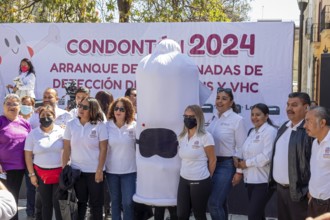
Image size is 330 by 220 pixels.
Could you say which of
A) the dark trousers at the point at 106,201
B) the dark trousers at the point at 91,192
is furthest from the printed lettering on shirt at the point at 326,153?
the dark trousers at the point at 106,201

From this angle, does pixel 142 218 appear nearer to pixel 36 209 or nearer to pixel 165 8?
pixel 36 209

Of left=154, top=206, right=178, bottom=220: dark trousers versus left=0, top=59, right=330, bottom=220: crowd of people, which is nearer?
left=0, top=59, right=330, bottom=220: crowd of people

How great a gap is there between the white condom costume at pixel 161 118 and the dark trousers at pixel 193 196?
0.51 feet

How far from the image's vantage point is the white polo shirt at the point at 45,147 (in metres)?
6.20

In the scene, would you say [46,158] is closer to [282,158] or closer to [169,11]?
[282,158]

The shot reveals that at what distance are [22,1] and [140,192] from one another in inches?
434

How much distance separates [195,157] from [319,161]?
132 cm

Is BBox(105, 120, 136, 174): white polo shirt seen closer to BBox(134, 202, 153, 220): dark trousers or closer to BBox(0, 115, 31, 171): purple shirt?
BBox(134, 202, 153, 220): dark trousers

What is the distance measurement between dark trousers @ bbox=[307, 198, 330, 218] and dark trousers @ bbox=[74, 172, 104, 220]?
7.58 ft

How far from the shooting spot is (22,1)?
1558 cm

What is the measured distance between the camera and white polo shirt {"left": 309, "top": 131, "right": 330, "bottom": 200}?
4828mm

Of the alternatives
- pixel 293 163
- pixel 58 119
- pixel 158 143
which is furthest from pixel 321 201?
pixel 58 119

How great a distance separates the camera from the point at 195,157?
18.6 ft

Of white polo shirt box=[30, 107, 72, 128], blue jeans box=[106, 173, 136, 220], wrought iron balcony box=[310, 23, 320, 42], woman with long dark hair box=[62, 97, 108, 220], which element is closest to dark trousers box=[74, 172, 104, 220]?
woman with long dark hair box=[62, 97, 108, 220]
